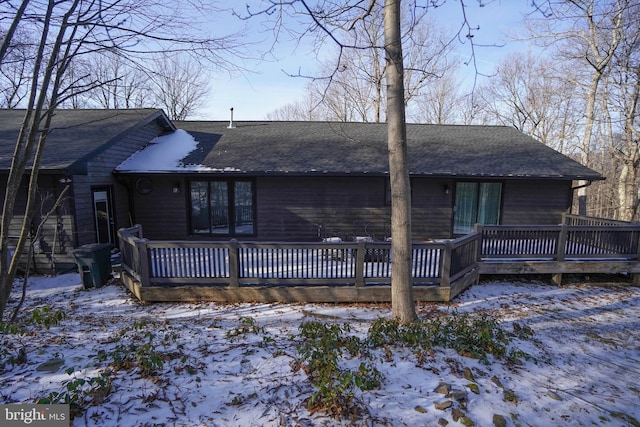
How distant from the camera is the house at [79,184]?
289 inches

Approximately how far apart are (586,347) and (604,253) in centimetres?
392

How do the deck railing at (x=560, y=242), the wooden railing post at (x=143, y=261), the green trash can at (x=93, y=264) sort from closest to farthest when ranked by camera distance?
1. the wooden railing post at (x=143, y=261)
2. the green trash can at (x=93, y=264)
3. the deck railing at (x=560, y=242)

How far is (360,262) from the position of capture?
574cm

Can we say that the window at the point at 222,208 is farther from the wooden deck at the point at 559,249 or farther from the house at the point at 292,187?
the wooden deck at the point at 559,249

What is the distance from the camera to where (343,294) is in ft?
19.1

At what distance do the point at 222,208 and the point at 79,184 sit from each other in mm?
3573

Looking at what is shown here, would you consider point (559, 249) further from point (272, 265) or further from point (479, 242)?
point (272, 265)

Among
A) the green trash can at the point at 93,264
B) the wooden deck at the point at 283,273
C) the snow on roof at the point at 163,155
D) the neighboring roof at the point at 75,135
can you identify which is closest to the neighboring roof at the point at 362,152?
the snow on roof at the point at 163,155

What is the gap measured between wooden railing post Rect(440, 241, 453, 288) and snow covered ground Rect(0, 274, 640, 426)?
921 mm

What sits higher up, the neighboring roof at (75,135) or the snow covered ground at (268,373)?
the neighboring roof at (75,135)

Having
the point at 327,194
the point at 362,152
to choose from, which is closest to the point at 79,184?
the point at 327,194

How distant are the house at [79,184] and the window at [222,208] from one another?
210 cm

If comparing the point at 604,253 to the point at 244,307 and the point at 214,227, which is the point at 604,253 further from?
the point at 214,227

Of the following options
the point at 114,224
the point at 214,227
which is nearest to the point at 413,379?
the point at 214,227
